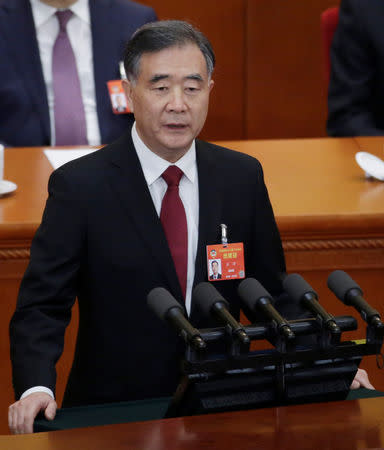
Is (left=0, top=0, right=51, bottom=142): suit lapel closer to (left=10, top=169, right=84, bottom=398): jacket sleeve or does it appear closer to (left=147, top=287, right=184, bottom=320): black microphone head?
(left=10, top=169, right=84, bottom=398): jacket sleeve

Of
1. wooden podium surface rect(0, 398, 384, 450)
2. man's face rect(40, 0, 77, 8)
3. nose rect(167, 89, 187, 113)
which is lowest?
wooden podium surface rect(0, 398, 384, 450)

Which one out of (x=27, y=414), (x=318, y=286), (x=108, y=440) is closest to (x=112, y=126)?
(x=318, y=286)

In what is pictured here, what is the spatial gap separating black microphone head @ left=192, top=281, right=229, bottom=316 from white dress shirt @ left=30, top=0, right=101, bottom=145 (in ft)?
6.85

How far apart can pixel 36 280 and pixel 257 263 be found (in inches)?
18.7

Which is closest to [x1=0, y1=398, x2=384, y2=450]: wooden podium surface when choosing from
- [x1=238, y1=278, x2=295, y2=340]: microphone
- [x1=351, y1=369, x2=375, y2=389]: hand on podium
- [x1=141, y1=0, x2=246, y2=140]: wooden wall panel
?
[x1=238, y1=278, x2=295, y2=340]: microphone

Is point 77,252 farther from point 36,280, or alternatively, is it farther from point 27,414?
point 27,414

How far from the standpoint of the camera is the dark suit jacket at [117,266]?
1641mm

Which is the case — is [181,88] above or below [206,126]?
above

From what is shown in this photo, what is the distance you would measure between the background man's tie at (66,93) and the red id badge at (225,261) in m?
1.65

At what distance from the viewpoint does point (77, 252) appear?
5.47 feet

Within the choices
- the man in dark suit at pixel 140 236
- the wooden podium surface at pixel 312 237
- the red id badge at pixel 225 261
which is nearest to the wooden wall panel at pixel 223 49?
the wooden podium surface at pixel 312 237

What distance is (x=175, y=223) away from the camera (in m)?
1.76

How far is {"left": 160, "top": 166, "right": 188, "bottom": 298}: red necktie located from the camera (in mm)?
1758

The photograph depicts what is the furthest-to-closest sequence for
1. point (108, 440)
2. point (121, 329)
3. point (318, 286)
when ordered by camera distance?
point (318, 286)
point (121, 329)
point (108, 440)
